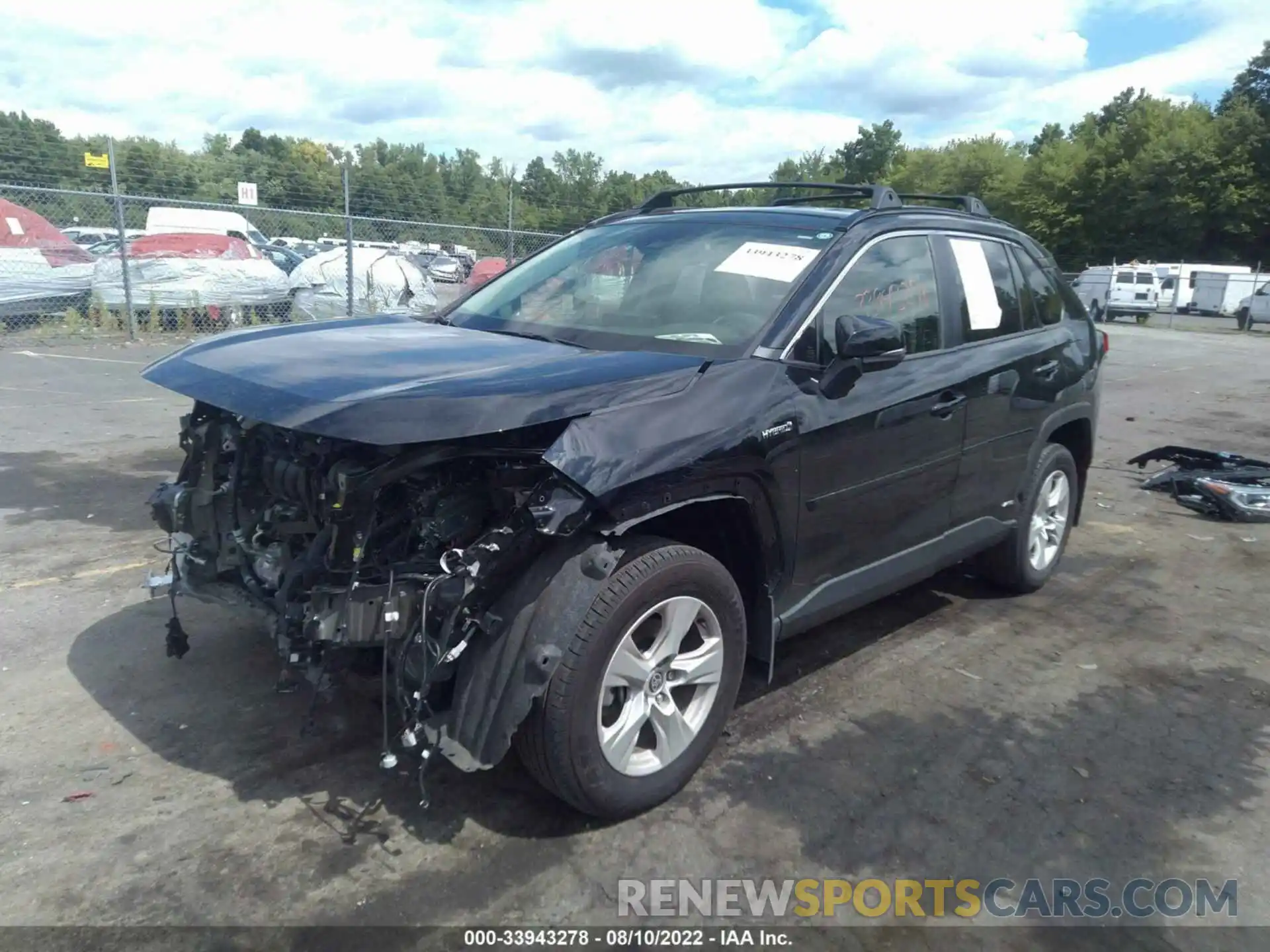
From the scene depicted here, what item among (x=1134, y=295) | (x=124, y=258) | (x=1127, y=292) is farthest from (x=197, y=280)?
(x=1134, y=295)

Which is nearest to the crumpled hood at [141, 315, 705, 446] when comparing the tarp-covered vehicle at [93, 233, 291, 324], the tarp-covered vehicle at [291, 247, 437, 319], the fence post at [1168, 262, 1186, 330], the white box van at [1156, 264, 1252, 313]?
the tarp-covered vehicle at [291, 247, 437, 319]

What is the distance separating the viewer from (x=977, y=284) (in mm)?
4680

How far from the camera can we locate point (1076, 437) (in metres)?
5.66

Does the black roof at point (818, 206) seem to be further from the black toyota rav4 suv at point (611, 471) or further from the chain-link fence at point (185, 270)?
the chain-link fence at point (185, 270)

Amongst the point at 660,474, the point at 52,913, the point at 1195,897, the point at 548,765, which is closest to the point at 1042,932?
the point at 1195,897

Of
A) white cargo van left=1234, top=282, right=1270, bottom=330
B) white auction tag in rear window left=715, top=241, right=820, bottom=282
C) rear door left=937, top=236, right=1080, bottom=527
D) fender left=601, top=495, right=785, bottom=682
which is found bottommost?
white cargo van left=1234, top=282, right=1270, bottom=330

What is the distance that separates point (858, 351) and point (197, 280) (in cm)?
1511

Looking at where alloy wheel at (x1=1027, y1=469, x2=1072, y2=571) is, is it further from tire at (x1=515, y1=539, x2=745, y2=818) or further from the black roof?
tire at (x1=515, y1=539, x2=745, y2=818)

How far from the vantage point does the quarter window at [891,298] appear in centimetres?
374

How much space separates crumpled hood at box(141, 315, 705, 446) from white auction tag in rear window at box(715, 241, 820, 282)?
2.18ft

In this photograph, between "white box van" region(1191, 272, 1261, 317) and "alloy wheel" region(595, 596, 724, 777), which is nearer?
"alloy wheel" region(595, 596, 724, 777)

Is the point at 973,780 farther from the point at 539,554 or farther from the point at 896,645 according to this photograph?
the point at 539,554

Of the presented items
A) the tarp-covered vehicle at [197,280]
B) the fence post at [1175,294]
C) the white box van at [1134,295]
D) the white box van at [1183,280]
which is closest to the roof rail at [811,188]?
the tarp-covered vehicle at [197,280]

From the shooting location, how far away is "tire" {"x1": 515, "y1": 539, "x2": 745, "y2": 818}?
2.89m
